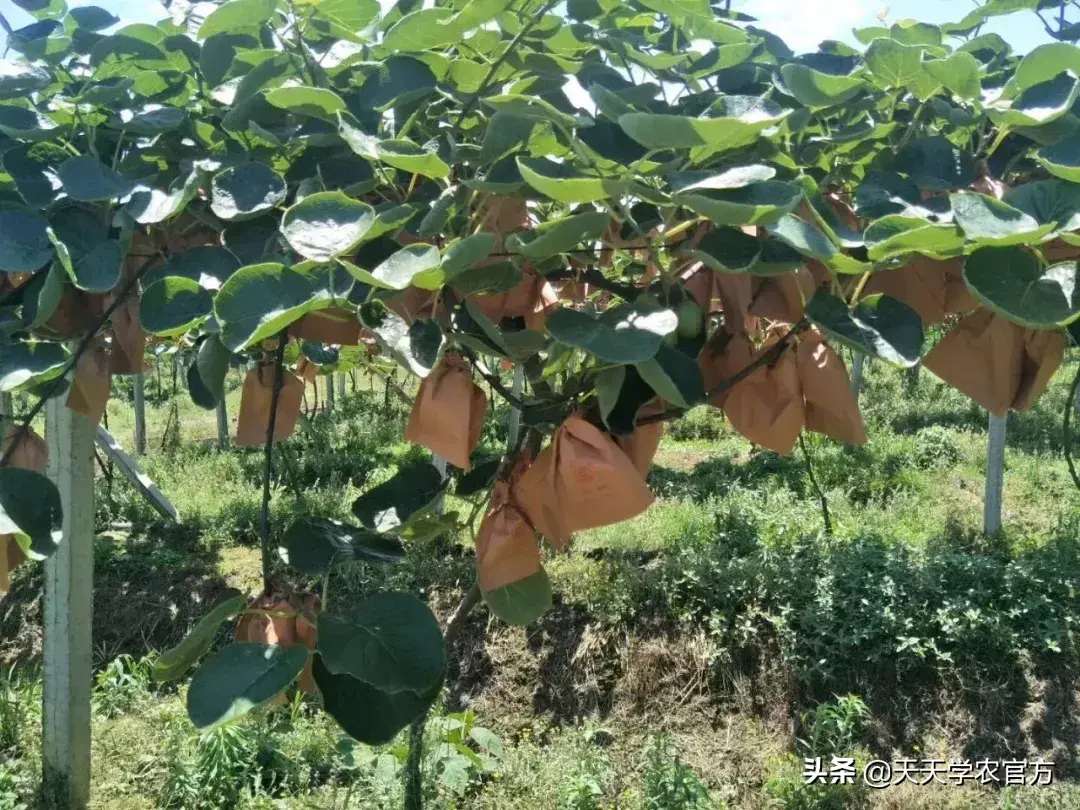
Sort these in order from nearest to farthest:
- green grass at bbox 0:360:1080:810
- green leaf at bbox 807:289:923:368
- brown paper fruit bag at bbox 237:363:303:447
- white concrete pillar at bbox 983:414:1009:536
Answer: green leaf at bbox 807:289:923:368
brown paper fruit bag at bbox 237:363:303:447
green grass at bbox 0:360:1080:810
white concrete pillar at bbox 983:414:1009:536

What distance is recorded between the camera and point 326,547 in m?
0.69

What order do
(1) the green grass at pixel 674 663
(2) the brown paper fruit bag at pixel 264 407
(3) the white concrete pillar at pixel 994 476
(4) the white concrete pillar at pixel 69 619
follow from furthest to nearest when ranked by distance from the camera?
1. (3) the white concrete pillar at pixel 994 476
2. (1) the green grass at pixel 674 663
3. (4) the white concrete pillar at pixel 69 619
4. (2) the brown paper fruit bag at pixel 264 407

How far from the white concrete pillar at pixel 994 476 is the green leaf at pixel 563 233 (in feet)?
11.4

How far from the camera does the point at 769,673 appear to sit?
2.85 m

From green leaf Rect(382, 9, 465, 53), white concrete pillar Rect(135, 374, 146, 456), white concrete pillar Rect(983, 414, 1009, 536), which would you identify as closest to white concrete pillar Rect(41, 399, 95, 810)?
green leaf Rect(382, 9, 465, 53)

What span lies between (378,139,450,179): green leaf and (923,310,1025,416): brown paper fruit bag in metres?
0.40

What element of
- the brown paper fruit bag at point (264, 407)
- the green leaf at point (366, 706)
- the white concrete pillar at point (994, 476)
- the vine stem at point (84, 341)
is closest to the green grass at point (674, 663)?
the white concrete pillar at point (994, 476)

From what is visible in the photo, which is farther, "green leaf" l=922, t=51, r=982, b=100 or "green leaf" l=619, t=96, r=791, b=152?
"green leaf" l=922, t=51, r=982, b=100

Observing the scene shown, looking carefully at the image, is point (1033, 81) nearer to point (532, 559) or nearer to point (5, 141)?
point (532, 559)

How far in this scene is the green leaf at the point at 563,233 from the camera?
0.49m

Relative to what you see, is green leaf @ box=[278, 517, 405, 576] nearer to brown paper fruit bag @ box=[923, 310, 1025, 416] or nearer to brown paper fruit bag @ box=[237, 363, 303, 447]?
brown paper fruit bag @ box=[237, 363, 303, 447]

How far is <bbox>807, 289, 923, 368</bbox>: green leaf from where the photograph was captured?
21.0 inches

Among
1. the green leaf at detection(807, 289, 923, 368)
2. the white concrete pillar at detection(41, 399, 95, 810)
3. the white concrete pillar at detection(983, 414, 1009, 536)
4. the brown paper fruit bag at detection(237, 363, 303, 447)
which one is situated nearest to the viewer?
the green leaf at detection(807, 289, 923, 368)

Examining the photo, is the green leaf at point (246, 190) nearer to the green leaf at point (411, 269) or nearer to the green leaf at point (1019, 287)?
the green leaf at point (411, 269)
